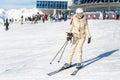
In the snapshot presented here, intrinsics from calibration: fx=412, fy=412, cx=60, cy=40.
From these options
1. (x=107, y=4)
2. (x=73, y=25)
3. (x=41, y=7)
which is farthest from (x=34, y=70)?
(x=41, y=7)

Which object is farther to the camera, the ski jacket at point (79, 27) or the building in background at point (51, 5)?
the building in background at point (51, 5)

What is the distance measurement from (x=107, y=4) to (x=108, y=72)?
76.2 m

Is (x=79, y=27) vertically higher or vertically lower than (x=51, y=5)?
higher

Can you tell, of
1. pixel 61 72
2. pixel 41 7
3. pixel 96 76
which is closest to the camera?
pixel 96 76

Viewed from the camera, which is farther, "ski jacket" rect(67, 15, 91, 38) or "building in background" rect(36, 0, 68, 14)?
"building in background" rect(36, 0, 68, 14)

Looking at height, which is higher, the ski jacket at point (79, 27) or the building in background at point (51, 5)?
the ski jacket at point (79, 27)

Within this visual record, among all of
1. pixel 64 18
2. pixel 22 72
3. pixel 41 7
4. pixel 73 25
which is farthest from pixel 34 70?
pixel 41 7

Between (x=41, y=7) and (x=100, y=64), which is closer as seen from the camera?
(x=100, y=64)

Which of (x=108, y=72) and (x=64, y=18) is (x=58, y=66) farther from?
(x=64, y=18)

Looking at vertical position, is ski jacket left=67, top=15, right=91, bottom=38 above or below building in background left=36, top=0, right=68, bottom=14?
above

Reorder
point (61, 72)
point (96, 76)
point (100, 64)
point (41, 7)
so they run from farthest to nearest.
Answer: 1. point (41, 7)
2. point (100, 64)
3. point (61, 72)
4. point (96, 76)

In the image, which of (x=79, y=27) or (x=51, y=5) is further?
(x=51, y=5)

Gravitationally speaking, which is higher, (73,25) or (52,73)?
(73,25)

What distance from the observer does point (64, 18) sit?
176ft
